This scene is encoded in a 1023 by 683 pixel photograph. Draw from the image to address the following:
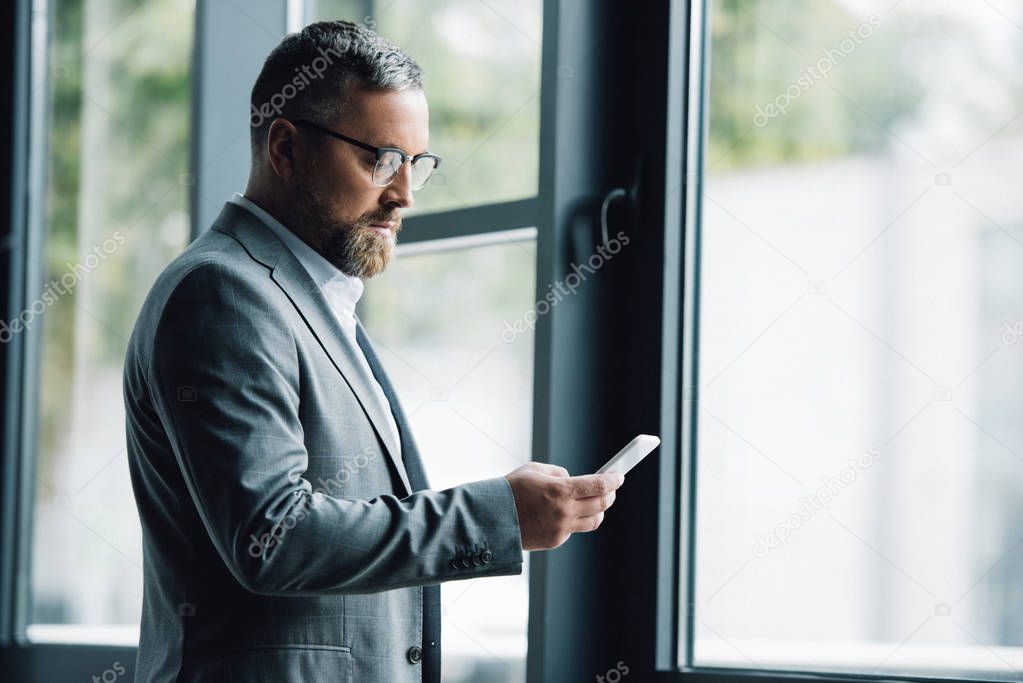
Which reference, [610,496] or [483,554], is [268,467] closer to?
[483,554]

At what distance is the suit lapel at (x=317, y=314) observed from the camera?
1.36 meters

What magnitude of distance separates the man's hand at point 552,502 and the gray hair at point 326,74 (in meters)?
0.53

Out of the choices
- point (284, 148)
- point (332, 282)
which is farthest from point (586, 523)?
point (284, 148)

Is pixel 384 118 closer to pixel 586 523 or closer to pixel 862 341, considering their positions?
pixel 586 523

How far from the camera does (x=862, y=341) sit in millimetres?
1616

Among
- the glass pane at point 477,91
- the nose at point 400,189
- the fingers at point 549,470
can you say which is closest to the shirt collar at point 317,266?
the nose at point 400,189

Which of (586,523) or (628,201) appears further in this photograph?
(628,201)

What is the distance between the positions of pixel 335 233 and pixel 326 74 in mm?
200

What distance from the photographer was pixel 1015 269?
57.7 inches

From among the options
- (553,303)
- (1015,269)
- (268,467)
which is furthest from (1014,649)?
(268,467)

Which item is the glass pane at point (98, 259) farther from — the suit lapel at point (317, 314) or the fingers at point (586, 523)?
the fingers at point (586, 523)

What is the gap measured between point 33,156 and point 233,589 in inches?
74.1

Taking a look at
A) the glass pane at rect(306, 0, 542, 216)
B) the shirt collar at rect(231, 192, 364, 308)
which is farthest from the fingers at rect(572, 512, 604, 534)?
the glass pane at rect(306, 0, 542, 216)

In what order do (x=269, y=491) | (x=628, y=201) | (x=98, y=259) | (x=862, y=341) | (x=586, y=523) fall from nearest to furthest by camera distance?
(x=269, y=491) < (x=586, y=523) < (x=862, y=341) < (x=628, y=201) < (x=98, y=259)
